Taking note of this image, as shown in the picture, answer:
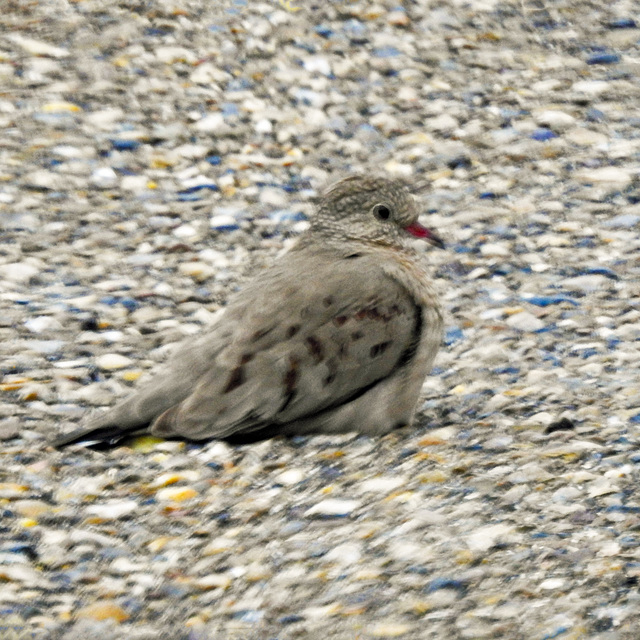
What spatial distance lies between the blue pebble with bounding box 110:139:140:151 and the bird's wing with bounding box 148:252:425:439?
286 cm

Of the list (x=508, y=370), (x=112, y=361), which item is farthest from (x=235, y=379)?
(x=508, y=370)

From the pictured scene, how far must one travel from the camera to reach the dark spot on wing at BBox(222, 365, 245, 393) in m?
5.21

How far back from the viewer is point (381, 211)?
600cm

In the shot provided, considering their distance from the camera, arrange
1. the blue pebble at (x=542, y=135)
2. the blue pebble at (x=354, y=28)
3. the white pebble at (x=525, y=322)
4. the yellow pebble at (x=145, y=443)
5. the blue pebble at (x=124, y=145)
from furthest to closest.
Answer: the blue pebble at (x=354, y=28) → the blue pebble at (x=542, y=135) → the blue pebble at (x=124, y=145) → the white pebble at (x=525, y=322) → the yellow pebble at (x=145, y=443)

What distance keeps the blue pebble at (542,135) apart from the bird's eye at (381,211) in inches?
100

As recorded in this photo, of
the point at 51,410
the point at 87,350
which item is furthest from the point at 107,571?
the point at 87,350

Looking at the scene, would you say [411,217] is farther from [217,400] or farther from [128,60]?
[128,60]

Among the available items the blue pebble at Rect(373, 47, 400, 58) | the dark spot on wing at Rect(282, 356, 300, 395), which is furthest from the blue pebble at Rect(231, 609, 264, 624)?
the blue pebble at Rect(373, 47, 400, 58)

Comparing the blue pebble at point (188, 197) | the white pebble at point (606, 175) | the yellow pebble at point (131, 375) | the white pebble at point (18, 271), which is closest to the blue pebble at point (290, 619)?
the yellow pebble at point (131, 375)

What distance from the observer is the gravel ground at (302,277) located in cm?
420

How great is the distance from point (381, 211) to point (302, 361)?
103 centimetres

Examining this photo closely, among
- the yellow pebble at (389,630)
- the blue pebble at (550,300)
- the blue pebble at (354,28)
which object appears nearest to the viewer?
the yellow pebble at (389,630)

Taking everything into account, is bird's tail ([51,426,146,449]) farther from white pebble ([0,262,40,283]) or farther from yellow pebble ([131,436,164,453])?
white pebble ([0,262,40,283])

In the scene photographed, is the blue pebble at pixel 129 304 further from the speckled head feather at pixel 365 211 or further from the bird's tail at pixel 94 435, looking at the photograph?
the bird's tail at pixel 94 435
